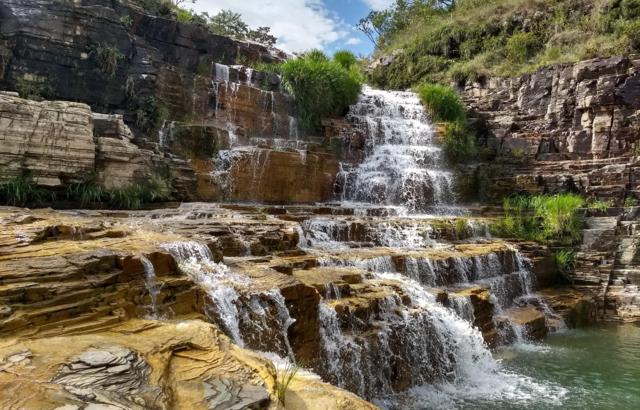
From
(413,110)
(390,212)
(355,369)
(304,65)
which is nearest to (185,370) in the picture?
(355,369)

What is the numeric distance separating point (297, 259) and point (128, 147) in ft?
17.0

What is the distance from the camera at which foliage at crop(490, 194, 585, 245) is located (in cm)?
1213

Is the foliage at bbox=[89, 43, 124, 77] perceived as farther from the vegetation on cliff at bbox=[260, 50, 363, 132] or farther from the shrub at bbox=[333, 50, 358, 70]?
the shrub at bbox=[333, 50, 358, 70]

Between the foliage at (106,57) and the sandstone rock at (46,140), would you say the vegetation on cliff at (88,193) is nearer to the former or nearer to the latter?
the sandstone rock at (46,140)

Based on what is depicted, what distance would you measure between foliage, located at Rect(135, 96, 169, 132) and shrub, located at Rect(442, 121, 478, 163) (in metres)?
9.23

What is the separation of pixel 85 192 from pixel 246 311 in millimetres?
5851

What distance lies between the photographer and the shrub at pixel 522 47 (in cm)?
1983

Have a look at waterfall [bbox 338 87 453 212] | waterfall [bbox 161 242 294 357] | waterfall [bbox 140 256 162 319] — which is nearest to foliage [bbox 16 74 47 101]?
waterfall [bbox 161 242 294 357]

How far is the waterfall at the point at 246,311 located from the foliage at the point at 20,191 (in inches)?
182

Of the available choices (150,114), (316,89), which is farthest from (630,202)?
(150,114)

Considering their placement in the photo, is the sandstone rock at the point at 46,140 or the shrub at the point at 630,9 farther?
the shrub at the point at 630,9

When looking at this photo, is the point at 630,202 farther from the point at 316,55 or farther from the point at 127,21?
the point at 127,21

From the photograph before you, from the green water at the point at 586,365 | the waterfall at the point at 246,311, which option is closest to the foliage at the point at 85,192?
the waterfall at the point at 246,311

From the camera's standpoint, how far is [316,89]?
1673cm
